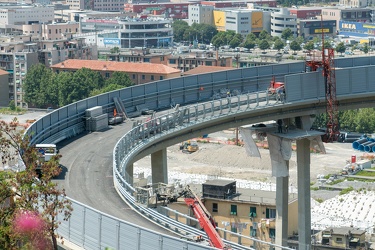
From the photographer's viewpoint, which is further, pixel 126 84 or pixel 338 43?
pixel 338 43

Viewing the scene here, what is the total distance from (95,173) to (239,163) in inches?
1374

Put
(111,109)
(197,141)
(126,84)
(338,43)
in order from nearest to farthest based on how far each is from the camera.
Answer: (111,109) → (197,141) → (126,84) → (338,43)

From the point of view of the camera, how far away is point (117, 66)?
8450 centimetres

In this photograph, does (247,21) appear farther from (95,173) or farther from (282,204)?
(95,173)

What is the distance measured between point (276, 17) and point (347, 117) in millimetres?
53398

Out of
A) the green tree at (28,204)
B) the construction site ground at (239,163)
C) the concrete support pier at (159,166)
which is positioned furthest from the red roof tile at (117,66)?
the green tree at (28,204)

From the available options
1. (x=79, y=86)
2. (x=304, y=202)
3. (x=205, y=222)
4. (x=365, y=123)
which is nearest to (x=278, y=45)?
(x=79, y=86)

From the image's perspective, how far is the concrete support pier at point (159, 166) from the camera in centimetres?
3353

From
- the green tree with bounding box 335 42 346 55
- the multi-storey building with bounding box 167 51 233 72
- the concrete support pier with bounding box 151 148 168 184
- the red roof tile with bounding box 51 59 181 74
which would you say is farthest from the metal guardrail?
the green tree with bounding box 335 42 346 55

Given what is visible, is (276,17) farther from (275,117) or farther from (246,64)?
(275,117)

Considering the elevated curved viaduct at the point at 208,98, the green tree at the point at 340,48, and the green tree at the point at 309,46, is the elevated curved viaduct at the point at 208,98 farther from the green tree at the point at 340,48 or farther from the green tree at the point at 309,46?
the green tree at the point at 309,46

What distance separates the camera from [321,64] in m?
34.3

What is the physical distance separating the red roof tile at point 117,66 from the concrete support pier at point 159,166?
47774 millimetres

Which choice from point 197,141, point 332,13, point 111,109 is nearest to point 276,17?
point 332,13
